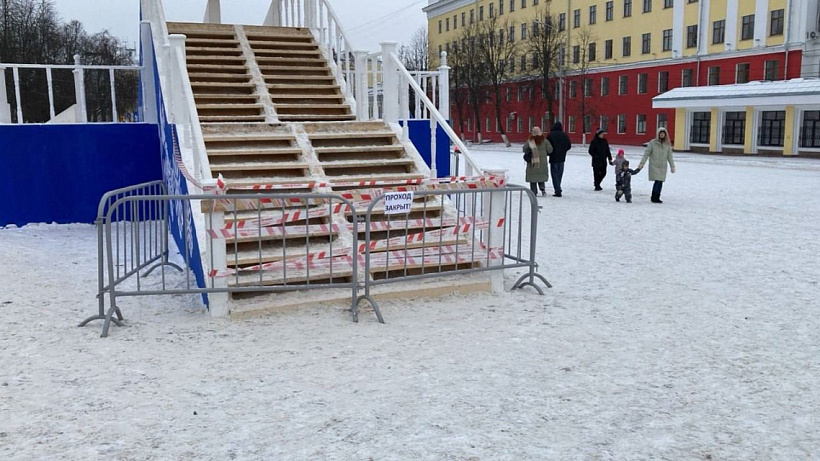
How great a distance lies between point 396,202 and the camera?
20.5 ft

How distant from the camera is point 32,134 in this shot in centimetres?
1034

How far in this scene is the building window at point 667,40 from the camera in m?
45.5

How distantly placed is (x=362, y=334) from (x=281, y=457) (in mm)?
2089

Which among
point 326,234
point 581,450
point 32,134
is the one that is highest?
point 32,134

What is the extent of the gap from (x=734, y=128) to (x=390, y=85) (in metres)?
32.6

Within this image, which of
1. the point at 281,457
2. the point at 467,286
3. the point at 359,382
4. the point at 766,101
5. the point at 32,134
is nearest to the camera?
the point at 281,457

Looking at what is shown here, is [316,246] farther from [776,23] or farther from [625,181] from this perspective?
[776,23]

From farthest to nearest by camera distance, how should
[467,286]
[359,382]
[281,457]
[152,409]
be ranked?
[467,286]
[359,382]
[152,409]
[281,457]

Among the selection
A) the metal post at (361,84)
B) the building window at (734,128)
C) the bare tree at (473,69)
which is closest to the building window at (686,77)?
the building window at (734,128)

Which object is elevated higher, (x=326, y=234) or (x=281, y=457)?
(x=326, y=234)

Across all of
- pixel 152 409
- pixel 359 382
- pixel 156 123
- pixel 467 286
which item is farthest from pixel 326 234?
pixel 156 123

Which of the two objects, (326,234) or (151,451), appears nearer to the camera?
(151,451)

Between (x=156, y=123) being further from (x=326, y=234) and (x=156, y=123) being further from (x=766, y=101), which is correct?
(x=766, y=101)

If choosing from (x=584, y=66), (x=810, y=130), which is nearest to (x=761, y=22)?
(x=810, y=130)
